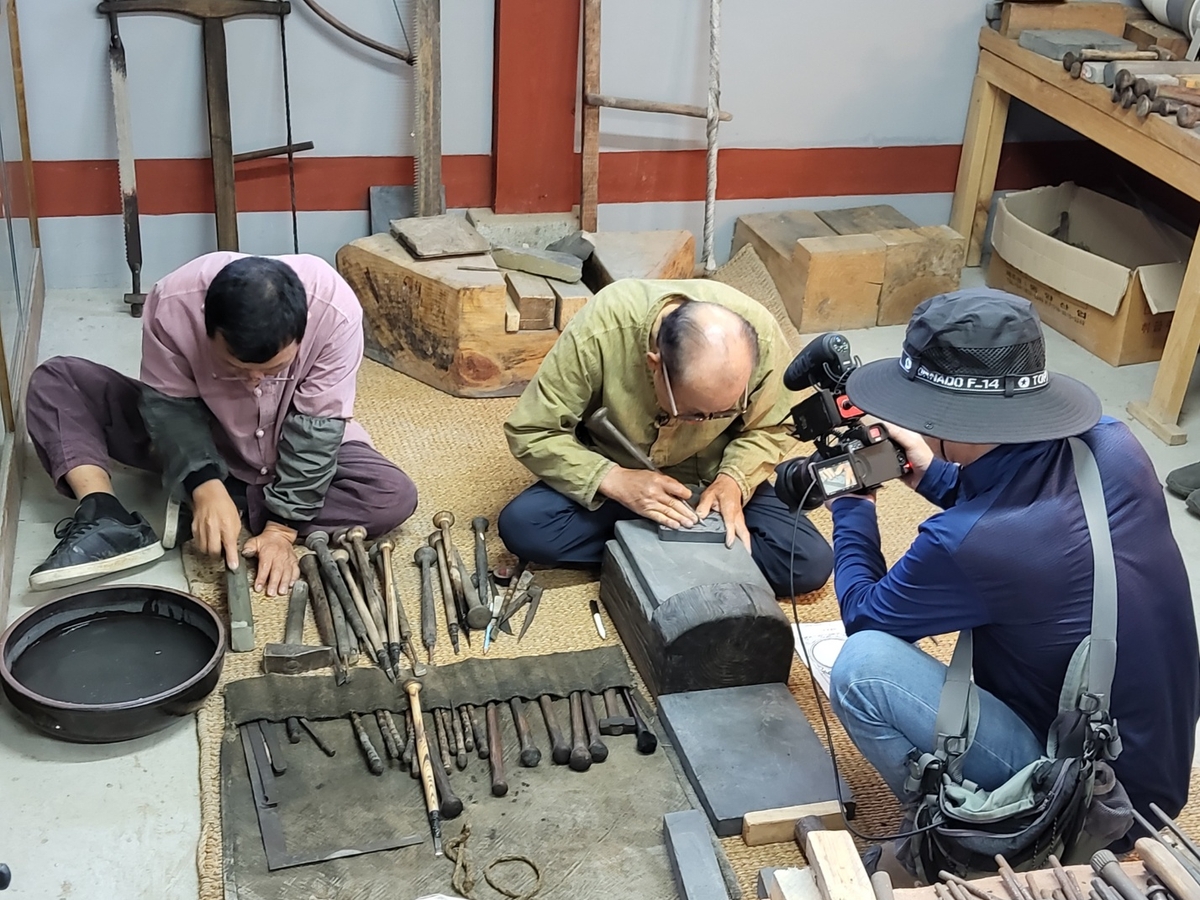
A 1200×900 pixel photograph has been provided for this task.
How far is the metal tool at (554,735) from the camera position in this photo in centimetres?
295

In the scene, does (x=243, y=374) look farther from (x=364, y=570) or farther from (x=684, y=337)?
(x=684, y=337)

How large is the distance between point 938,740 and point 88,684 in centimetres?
187

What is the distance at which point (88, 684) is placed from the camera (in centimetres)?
293

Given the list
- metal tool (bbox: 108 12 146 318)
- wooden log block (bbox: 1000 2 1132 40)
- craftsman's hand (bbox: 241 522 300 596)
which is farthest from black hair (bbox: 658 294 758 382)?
wooden log block (bbox: 1000 2 1132 40)

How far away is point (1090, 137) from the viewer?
4789 millimetres

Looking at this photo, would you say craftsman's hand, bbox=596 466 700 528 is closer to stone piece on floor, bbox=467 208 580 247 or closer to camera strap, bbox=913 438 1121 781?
camera strap, bbox=913 438 1121 781

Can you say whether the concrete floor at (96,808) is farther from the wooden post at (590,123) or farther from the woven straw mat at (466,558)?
the wooden post at (590,123)

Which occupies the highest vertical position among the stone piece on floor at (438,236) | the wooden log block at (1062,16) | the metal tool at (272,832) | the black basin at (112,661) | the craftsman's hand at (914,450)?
the wooden log block at (1062,16)

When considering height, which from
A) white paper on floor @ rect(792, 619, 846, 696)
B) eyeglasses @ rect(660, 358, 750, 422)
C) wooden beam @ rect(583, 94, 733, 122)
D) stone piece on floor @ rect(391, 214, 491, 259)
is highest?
wooden beam @ rect(583, 94, 733, 122)

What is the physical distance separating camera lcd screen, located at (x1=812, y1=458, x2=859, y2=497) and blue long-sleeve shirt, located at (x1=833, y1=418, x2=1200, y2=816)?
194mm

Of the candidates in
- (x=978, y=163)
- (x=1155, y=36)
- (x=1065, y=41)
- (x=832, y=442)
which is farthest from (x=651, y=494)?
(x=1155, y=36)

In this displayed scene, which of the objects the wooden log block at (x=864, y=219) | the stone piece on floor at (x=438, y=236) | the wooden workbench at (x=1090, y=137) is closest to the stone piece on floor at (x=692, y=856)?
the stone piece on floor at (x=438, y=236)

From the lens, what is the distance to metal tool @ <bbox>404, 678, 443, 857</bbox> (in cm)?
272

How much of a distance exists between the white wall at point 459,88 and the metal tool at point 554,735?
266 cm
